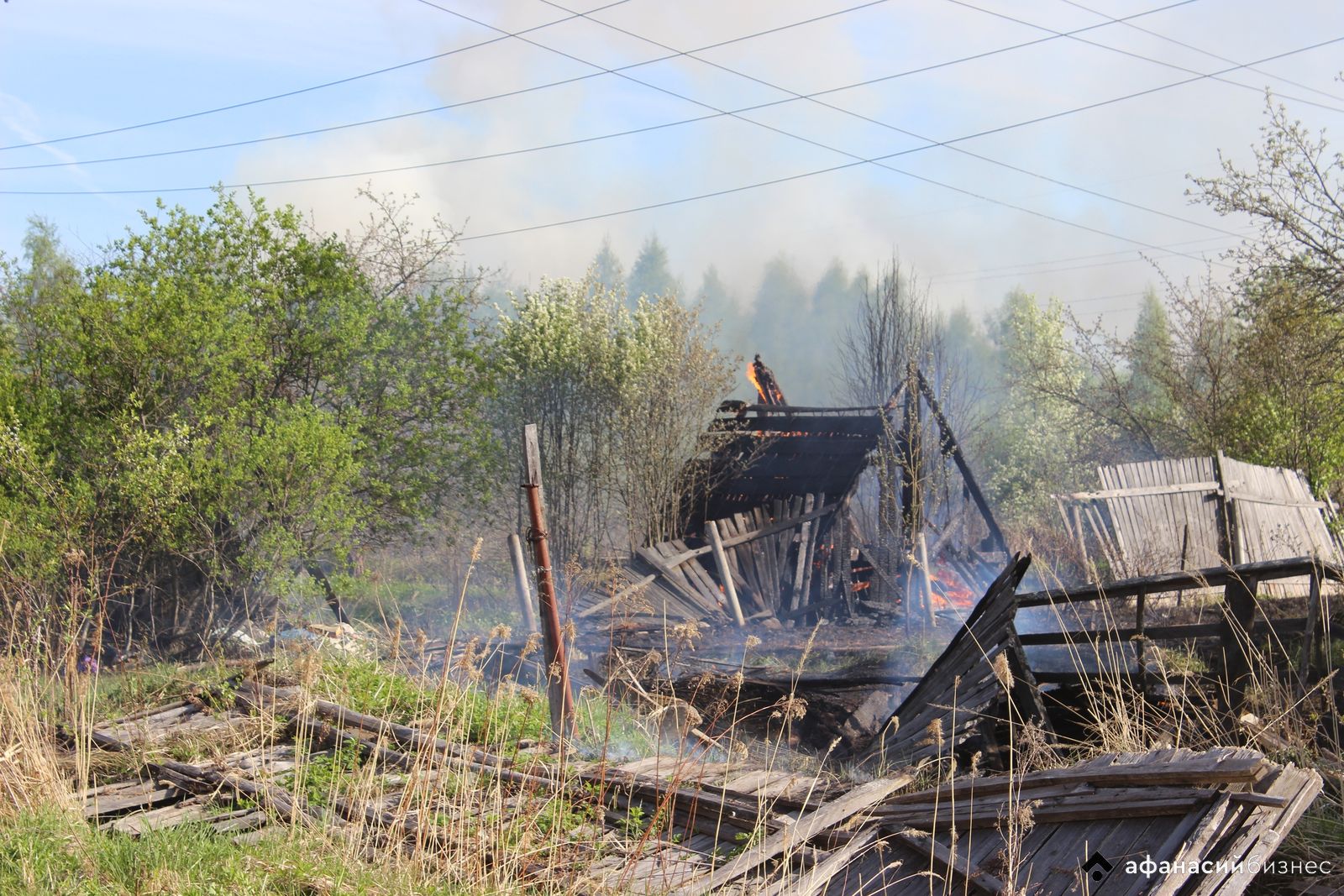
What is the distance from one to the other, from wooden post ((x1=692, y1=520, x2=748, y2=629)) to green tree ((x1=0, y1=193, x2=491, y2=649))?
176 inches

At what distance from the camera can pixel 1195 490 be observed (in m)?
12.5

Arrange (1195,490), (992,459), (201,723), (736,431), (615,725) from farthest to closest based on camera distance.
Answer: (992,459) < (736,431) < (1195,490) < (615,725) < (201,723)

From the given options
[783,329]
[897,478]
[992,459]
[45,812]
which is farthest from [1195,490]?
[783,329]

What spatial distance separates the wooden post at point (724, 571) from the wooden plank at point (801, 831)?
34.9 ft

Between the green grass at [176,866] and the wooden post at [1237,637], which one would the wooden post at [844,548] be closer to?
the wooden post at [1237,637]

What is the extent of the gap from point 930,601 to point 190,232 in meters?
11.5

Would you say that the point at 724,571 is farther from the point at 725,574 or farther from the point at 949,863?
the point at 949,863

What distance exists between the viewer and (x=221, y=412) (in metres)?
11.0

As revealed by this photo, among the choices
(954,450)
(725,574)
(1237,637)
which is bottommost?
(725,574)

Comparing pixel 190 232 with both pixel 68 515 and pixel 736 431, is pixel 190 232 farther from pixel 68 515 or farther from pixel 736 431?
pixel 736 431

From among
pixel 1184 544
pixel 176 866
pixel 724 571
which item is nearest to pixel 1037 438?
pixel 724 571

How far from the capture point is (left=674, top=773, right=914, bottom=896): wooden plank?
3783 mm

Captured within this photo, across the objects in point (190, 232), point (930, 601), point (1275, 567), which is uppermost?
point (190, 232)

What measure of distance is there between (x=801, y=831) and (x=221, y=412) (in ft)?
29.2
